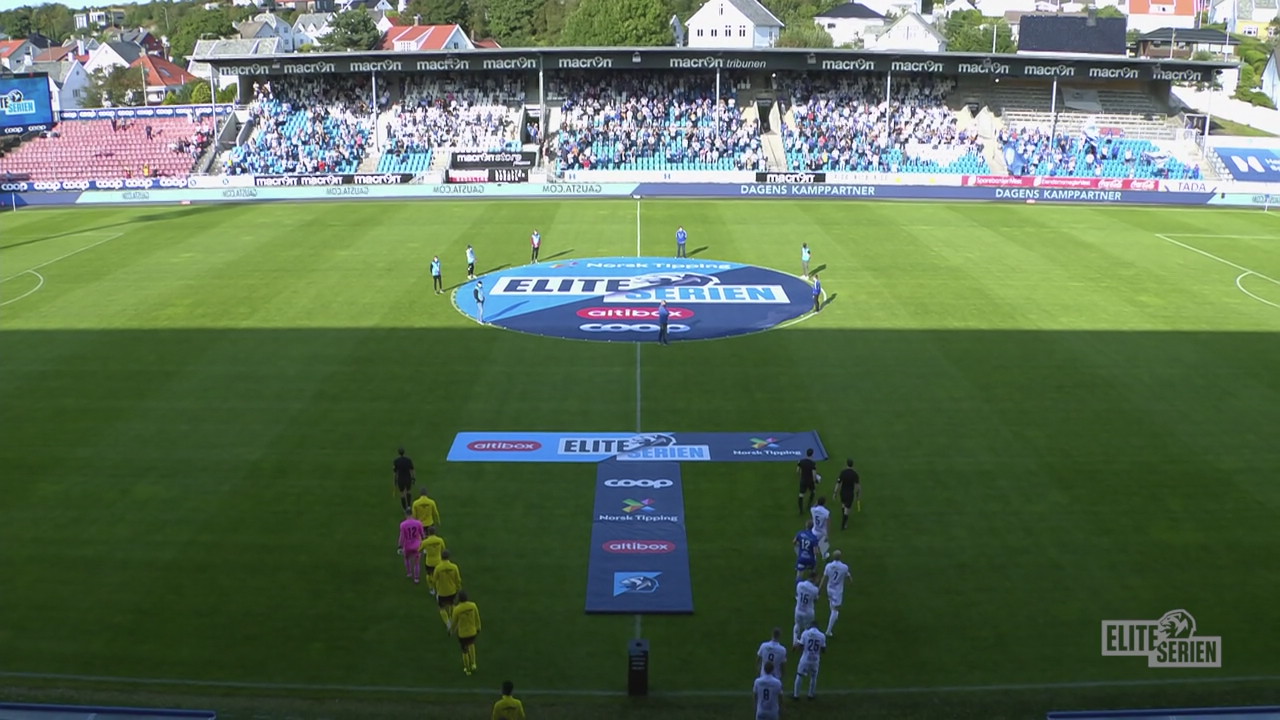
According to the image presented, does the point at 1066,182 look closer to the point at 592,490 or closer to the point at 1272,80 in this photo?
the point at 592,490

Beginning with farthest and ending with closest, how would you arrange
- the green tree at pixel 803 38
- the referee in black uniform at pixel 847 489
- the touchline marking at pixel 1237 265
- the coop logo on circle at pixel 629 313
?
the green tree at pixel 803 38 < the touchline marking at pixel 1237 265 < the coop logo on circle at pixel 629 313 < the referee in black uniform at pixel 847 489

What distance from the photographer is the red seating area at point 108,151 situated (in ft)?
210

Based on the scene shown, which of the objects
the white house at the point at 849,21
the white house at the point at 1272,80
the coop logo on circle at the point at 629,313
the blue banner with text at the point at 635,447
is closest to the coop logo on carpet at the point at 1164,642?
the blue banner with text at the point at 635,447

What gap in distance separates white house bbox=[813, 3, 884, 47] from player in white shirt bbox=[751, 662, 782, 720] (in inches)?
6014

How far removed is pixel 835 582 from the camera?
1545 cm

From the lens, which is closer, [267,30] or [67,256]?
[67,256]

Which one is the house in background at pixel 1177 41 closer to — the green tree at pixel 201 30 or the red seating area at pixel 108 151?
the red seating area at pixel 108 151

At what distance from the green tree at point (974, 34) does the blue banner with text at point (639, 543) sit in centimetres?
9631

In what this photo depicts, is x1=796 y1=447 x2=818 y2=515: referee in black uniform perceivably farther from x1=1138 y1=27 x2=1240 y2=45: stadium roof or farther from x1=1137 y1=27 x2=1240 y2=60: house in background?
x1=1138 y1=27 x2=1240 y2=45: stadium roof

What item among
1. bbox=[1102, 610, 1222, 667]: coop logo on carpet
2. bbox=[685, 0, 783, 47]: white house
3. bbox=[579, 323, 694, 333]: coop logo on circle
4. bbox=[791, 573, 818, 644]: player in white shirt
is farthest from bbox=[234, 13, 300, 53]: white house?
bbox=[1102, 610, 1222, 667]: coop logo on carpet

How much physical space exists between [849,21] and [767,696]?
157m

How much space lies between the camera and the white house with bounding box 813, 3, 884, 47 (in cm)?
15525

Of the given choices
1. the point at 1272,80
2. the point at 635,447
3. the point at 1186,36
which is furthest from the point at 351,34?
the point at 635,447

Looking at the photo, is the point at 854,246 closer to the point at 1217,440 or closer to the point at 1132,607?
the point at 1217,440
